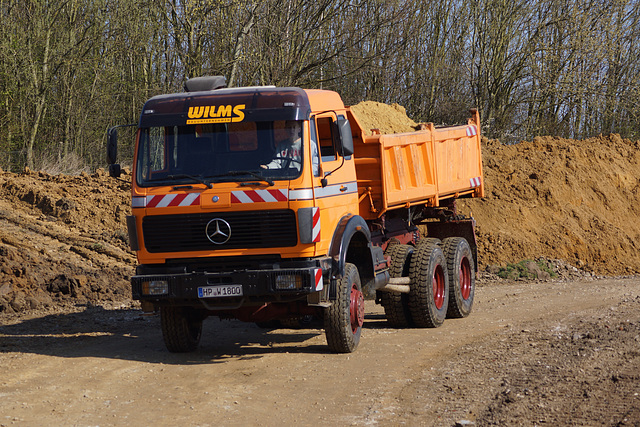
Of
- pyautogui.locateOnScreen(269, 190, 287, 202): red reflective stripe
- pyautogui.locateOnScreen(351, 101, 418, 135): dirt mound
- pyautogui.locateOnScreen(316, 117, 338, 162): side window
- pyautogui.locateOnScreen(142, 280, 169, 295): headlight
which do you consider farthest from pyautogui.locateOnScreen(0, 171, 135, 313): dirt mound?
pyautogui.locateOnScreen(316, 117, 338, 162): side window

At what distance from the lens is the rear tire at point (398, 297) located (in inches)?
424

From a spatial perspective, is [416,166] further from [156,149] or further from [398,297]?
[156,149]

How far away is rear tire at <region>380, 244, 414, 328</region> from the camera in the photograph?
10.8 metres

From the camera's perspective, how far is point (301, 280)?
8227 mm

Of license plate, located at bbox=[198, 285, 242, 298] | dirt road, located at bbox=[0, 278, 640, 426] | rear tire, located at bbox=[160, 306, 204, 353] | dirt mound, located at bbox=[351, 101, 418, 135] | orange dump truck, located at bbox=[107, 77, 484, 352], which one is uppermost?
dirt mound, located at bbox=[351, 101, 418, 135]

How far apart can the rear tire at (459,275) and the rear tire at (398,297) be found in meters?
1.00

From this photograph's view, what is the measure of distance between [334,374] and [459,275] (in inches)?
176

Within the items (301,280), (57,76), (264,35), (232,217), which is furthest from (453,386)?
(57,76)

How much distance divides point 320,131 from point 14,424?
4.33 m

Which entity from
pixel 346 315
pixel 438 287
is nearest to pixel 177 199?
pixel 346 315

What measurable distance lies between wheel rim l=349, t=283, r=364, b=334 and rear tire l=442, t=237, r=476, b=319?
283 centimetres

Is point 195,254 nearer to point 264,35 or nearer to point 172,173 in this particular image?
point 172,173

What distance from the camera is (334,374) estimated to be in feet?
26.2

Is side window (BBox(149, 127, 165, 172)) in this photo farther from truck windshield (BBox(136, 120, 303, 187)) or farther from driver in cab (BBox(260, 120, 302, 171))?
driver in cab (BBox(260, 120, 302, 171))
